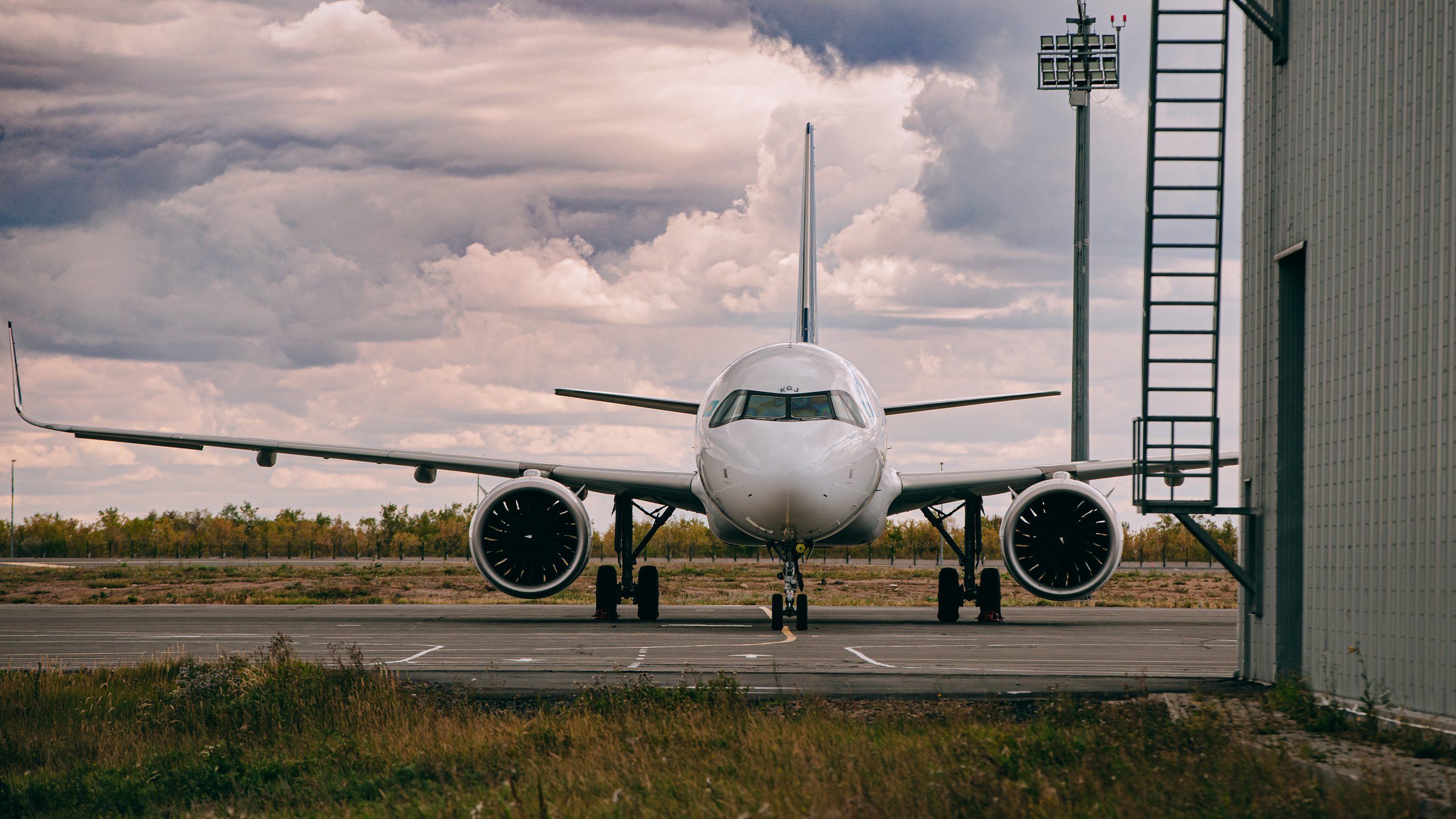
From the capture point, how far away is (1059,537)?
71.7ft

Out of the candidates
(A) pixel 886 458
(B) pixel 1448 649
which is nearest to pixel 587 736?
(B) pixel 1448 649

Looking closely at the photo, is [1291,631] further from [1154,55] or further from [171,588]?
[171,588]

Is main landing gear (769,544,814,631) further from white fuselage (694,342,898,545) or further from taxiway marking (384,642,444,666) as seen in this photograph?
taxiway marking (384,642,444,666)

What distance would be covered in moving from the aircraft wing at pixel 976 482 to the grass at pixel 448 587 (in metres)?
9.27

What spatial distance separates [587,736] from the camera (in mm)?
9391

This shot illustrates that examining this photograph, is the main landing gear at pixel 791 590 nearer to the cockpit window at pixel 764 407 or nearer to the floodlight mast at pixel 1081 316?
the cockpit window at pixel 764 407

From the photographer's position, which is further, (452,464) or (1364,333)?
(452,464)

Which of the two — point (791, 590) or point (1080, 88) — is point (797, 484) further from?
point (1080, 88)

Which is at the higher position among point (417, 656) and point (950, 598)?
point (950, 598)

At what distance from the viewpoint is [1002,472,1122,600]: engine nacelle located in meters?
21.7

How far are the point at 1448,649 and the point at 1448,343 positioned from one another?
7.46 ft

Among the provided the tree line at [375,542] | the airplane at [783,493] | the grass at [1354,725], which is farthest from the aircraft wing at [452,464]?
the tree line at [375,542]

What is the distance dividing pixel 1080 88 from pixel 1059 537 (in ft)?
78.2

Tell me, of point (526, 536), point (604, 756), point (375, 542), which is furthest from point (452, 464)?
point (375, 542)
